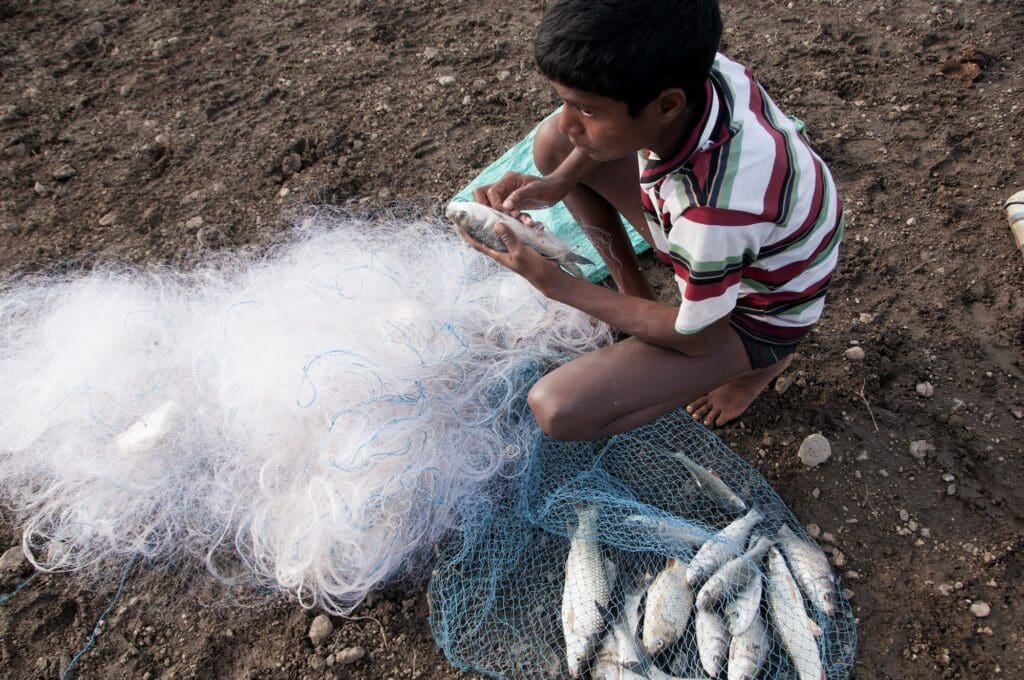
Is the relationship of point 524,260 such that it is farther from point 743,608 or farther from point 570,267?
point 743,608

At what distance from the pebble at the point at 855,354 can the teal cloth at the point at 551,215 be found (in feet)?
3.58

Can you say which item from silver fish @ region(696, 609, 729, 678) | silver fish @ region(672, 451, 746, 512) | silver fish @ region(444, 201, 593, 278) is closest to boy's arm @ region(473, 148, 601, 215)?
silver fish @ region(444, 201, 593, 278)

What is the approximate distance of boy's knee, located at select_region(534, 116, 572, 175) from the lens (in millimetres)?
2928

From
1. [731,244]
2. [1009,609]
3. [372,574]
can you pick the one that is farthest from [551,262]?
[1009,609]

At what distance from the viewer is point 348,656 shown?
95.2 inches

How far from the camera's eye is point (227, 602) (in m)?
2.56

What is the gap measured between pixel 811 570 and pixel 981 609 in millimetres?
571

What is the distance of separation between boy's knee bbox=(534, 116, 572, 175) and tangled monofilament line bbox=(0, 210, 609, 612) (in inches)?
22.0

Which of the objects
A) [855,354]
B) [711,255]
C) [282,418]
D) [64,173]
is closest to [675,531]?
[711,255]

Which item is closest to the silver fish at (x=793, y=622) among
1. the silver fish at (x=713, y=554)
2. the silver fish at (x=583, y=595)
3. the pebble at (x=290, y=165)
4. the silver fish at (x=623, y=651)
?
the silver fish at (x=713, y=554)

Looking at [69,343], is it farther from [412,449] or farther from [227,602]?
[412,449]

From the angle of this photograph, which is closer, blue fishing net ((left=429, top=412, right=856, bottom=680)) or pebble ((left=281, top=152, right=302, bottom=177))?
blue fishing net ((left=429, top=412, right=856, bottom=680))

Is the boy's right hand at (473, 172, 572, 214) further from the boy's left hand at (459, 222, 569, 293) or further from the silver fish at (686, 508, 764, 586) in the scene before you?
the silver fish at (686, 508, 764, 586)

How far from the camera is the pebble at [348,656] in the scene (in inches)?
95.0
